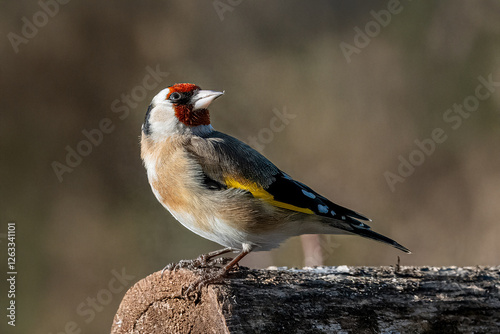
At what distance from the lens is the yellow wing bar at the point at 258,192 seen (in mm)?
3332

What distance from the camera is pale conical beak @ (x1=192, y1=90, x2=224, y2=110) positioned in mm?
3584

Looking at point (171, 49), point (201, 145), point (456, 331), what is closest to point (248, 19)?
point (171, 49)

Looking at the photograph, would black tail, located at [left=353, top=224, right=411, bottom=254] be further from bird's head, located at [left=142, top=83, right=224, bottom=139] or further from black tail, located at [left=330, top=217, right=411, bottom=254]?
bird's head, located at [left=142, top=83, right=224, bottom=139]

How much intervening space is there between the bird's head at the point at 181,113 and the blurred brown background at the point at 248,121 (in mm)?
2881

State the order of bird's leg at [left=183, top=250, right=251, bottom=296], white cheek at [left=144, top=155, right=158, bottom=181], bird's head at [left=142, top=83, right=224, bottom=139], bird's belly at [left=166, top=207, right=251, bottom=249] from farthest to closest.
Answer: bird's head at [left=142, top=83, right=224, bottom=139] < white cheek at [left=144, top=155, right=158, bottom=181] < bird's belly at [left=166, top=207, right=251, bottom=249] < bird's leg at [left=183, top=250, right=251, bottom=296]

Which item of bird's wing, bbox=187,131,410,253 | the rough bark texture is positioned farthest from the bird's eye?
the rough bark texture

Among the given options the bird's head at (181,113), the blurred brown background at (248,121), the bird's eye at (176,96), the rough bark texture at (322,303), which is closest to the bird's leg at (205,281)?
the rough bark texture at (322,303)

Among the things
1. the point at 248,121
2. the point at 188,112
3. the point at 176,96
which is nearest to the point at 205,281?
the point at 188,112

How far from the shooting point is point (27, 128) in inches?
251

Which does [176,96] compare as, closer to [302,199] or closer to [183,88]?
[183,88]

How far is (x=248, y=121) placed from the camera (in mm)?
7203

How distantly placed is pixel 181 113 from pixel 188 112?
0.14 feet

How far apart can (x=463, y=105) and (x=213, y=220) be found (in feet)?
16.0

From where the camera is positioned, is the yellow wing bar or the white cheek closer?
the yellow wing bar
